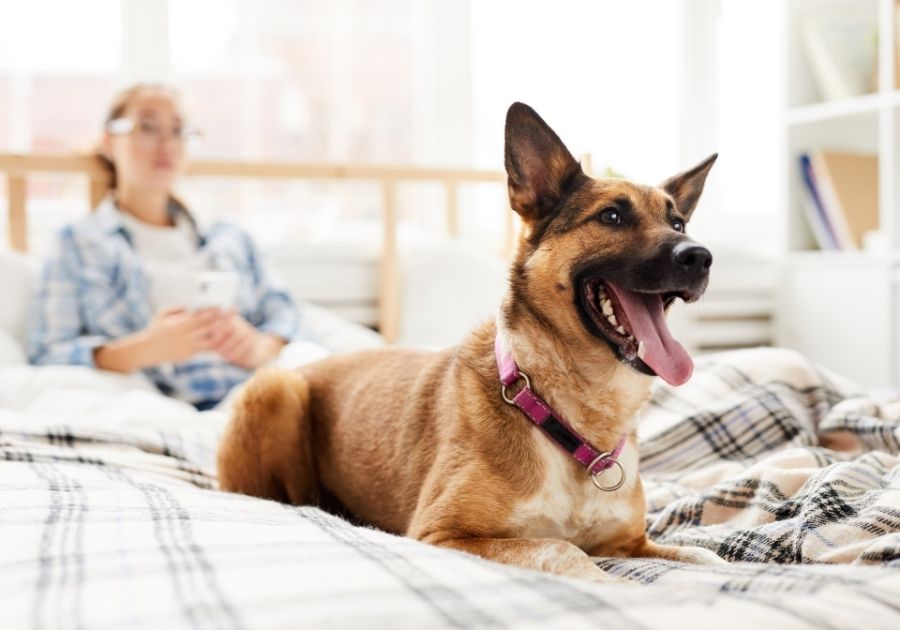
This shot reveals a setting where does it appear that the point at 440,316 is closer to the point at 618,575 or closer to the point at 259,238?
the point at 259,238

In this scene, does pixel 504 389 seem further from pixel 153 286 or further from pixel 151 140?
pixel 151 140

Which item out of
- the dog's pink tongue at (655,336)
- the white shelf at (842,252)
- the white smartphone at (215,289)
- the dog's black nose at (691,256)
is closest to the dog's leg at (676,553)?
the dog's pink tongue at (655,336)

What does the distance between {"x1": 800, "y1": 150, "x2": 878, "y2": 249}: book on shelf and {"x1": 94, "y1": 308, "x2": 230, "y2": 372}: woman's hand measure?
2340 millimetres

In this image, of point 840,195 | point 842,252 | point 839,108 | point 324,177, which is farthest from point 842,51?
point 324,177

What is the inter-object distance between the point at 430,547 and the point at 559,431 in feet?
1.08

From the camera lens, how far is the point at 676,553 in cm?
131

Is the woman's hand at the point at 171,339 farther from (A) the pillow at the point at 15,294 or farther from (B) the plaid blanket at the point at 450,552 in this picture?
(A) the pillow at the point at 15,294

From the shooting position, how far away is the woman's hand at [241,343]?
8.09 feet

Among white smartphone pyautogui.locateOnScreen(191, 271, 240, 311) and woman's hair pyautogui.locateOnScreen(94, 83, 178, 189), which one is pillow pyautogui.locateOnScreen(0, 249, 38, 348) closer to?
woman's hair pyautogui.locateOnScreen(94, 83, 178, 189)

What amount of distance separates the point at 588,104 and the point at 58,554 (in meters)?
3.61

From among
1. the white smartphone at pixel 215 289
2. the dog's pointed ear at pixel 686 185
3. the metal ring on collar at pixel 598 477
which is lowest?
the metal ring on collar at pixel 598 477

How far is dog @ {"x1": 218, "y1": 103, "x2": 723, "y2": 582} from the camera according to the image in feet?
4.16

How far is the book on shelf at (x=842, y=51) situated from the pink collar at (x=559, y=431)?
263cm

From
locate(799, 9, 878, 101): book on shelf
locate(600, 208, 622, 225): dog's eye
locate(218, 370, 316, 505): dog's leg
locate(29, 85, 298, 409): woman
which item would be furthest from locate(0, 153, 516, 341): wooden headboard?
locate(600, 208, 622, 225): dog's eye
